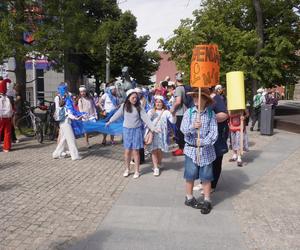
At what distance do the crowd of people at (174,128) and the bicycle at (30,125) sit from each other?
4.94 ft

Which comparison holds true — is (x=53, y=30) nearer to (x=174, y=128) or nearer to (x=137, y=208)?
(x=174, y=128)

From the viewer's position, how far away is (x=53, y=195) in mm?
7387

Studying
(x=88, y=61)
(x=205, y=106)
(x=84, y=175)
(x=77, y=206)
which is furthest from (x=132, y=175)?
(x=88, y=61)

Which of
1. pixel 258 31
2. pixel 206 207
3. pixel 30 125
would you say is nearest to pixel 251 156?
pixel 206 207

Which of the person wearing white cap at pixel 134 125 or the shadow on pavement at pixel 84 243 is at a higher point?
the person wearing white cap at pixel 134 125

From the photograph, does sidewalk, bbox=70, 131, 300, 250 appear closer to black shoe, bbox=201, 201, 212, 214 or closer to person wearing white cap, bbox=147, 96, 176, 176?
black shoe, bbox=201, 201, 212, 214

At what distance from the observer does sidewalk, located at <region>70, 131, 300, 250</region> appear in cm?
531

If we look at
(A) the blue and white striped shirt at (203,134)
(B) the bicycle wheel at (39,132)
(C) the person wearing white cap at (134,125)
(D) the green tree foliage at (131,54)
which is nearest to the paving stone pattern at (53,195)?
(C) the person wearing white cap at (134,125)

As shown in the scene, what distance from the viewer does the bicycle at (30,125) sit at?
13.5 meters

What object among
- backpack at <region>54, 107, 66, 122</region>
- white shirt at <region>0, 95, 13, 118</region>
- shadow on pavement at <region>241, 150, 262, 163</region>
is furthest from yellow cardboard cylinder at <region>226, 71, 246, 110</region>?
white shirt at <region>0, 95, 13, 118</region>

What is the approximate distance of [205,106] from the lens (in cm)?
646

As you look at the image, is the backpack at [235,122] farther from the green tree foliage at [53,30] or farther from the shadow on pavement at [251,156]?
the green tree foliage at [53,30]

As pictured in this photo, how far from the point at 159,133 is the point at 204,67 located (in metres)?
2.73

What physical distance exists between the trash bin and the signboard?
949 centimetres
